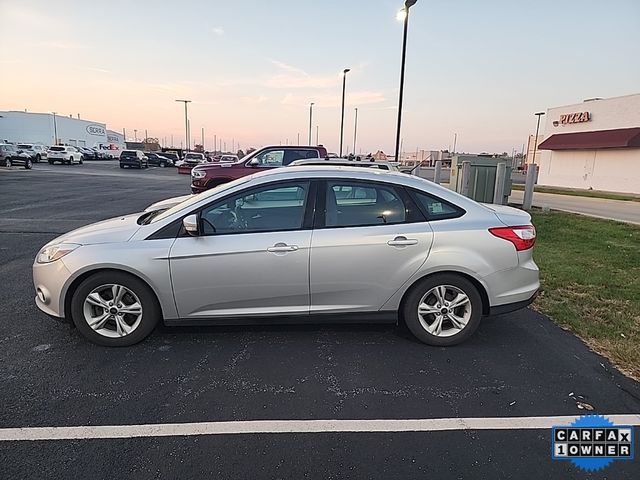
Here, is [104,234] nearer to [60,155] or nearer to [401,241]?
[401,241]

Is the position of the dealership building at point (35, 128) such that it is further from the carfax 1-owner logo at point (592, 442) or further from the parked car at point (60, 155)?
the carfax 1-owner logo at point (592, 442)

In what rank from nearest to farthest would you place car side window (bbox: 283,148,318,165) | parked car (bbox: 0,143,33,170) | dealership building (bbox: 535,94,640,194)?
car side window (bbox: 283,148,318,165)
dealership building (bbox: 535,94,640,194)
parked car (bbox: 0,143,33,170)

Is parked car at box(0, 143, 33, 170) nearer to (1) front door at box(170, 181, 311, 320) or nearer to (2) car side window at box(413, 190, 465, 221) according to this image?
(1) front door at box(170, 181, 311, 320)

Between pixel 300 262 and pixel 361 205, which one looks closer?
pixel 300 262

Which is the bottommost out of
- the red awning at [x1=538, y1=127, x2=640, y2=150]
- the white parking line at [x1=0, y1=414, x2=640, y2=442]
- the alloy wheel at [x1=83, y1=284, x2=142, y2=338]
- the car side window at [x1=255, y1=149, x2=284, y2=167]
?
the white parking line at [x1=0, y1=414, x2=640, y2=442]

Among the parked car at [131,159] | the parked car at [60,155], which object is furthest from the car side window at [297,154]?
the parked car at [60,155]

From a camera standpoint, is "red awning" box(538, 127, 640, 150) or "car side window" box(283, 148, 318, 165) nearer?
"car side window" box(283, 148, 318, 165)

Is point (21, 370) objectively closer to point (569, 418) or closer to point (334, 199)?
point (334, 199)

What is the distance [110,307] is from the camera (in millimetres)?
3812

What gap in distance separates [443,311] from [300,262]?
1.39 meters

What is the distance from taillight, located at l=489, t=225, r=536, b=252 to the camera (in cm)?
400

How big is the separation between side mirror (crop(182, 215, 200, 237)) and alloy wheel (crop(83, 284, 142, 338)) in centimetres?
74

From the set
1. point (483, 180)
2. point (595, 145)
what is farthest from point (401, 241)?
point (595, 145)

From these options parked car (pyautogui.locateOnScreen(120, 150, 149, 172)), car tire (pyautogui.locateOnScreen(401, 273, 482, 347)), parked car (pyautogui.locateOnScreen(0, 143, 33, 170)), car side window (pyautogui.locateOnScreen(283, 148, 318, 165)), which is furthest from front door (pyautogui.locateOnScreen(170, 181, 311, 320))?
parked car (pyautogui.locateOnScreen(120, 150, 149, 172))
